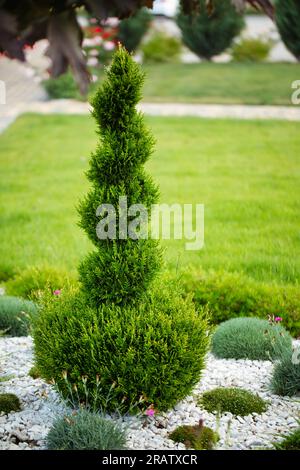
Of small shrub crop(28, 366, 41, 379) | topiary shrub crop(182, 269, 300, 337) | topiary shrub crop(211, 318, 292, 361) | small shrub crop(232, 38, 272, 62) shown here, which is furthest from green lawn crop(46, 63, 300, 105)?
small shrub crop(28, 366, 41, 379)

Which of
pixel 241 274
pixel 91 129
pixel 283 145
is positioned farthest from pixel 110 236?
pixel 91 129

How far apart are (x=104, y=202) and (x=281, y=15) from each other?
15.3 meters

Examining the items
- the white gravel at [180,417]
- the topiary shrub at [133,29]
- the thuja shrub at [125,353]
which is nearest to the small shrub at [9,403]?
the white gravel at [180,417]

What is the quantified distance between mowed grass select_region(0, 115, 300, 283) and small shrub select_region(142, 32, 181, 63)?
269 inches

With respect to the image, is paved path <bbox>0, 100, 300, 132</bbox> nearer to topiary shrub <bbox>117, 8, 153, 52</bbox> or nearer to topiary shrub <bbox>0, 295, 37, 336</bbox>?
topiary shrub <bbox>117, 8, 153, 52</bbox>

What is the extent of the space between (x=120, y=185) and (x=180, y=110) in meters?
10.6

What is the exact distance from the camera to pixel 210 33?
A: 60.0ft

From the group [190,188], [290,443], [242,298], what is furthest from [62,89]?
[290,443]

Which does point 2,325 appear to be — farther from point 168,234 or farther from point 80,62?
point 80,62

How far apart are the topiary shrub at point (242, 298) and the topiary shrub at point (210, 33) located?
13.1 meters

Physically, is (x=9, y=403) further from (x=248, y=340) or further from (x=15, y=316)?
(x=248, y=340)

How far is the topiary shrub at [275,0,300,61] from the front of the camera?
1684 centimetres

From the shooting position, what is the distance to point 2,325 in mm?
5031
